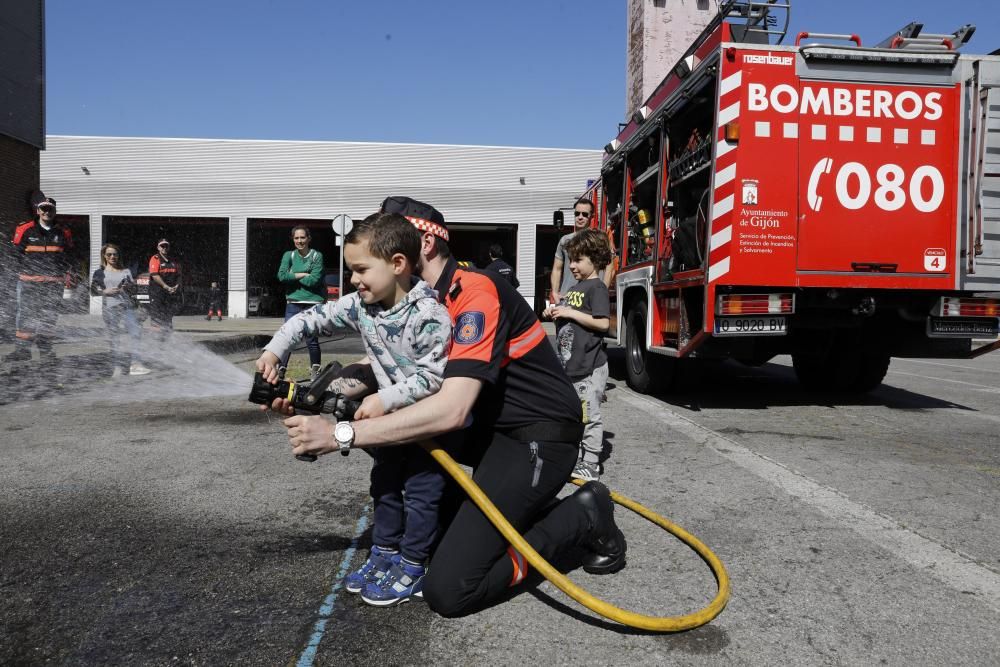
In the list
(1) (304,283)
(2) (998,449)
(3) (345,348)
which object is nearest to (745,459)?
(2) (998,449)

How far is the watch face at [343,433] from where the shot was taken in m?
2.43

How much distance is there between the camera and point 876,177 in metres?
6.41

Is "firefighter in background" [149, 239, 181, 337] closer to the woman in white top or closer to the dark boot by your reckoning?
the woman in white top

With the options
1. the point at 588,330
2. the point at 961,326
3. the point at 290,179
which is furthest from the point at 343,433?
the point at 290,179

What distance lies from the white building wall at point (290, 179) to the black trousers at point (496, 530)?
88.3 ft

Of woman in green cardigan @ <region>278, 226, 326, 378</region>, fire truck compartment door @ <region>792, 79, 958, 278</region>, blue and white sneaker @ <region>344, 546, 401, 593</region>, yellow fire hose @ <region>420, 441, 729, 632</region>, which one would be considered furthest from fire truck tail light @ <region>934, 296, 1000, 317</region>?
woman in green cardigan @ <region>278, 226, 326, 378</region>

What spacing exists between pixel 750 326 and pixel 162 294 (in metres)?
7.37

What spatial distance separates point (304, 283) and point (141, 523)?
5438 millimetres

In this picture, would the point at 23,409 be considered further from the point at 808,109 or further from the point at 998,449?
the point at 998,449

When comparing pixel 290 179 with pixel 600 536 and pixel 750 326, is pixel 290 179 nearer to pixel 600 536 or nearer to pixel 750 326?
Result: pixel 750 326

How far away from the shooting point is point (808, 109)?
6.34m

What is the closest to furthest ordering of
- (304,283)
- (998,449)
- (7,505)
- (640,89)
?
(7,505) < (998,449) < (304,283) < (640,89)

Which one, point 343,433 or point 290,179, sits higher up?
point 290,179

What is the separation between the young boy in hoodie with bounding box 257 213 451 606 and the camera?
2.65m
